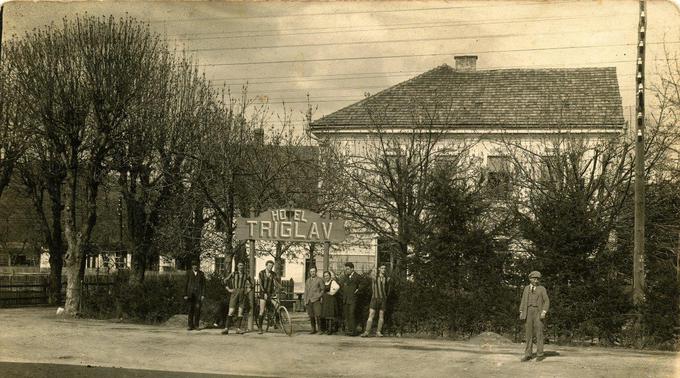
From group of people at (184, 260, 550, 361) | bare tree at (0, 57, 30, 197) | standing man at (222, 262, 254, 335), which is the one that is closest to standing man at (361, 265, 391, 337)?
group of people at (184, 260, 550, 361)

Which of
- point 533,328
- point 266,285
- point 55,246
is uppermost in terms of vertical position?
point 55,246

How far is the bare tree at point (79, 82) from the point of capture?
72.1ft

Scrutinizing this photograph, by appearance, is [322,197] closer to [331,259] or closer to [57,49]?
[331,259]

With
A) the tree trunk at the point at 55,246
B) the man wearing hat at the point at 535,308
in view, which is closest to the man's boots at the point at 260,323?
the man wearing hat at the point at 535,308

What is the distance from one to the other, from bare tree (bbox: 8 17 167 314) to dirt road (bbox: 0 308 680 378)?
22.6 feet

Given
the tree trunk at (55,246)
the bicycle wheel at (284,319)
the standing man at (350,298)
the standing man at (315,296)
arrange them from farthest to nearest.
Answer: the tree trunk at (55,246) < the standing man at (315,296) < the standing man at (350,298) < the bicycle wheel at (284,319)

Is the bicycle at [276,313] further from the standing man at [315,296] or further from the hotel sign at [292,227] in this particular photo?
the hotel sign at [292,227]

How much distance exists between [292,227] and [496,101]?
15.5m

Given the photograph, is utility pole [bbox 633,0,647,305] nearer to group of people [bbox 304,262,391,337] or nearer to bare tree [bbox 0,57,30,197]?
group of people [bbox 304,262,391,337]

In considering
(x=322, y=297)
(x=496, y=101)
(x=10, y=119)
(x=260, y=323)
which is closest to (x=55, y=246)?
(x=10, y=119)

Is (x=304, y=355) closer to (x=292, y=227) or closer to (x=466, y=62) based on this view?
(x=292, y=227)

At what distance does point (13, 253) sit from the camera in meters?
67.1

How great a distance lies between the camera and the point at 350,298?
18344 mm

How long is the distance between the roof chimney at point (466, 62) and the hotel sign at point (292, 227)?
18523 millimetres
